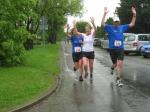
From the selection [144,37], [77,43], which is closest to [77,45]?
[77,43]

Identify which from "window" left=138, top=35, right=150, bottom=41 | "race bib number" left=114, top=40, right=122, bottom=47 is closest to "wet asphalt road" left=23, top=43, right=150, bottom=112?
"race bib number" left=114, top=40, right=122, bottom=47

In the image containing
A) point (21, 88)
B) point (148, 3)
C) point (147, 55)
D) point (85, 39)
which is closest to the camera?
point (21, 88)

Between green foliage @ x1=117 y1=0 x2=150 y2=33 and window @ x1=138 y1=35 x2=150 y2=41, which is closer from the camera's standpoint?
window @ x1=138 y1=35 x2=150 y2=41

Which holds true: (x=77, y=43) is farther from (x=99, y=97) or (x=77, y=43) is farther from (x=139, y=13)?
(x=139, y=13)

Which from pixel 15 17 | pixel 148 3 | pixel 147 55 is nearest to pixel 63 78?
pixel 15 17

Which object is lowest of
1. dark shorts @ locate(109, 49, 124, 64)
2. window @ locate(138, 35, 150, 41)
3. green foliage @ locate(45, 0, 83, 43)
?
window @ locate(138, 35, 150, 41)

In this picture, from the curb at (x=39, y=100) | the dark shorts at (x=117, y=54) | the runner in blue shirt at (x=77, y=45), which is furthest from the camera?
the runner in blue shirt at (x=77, y=45)

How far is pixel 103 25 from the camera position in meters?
15.4

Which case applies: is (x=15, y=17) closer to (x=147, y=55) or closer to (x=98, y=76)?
(x=98, y=76)

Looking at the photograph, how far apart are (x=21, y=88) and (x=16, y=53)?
7.91 meters

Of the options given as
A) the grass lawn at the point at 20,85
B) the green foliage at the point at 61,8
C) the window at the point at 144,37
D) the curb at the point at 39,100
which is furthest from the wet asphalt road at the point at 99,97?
the green foliage at the point at 61,8

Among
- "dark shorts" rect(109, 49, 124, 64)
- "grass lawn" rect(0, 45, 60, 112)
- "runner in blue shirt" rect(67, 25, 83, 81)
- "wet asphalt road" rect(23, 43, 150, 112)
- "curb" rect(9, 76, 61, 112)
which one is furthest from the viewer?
"runner in blue shirt" rect(67, 25, 83, 81)

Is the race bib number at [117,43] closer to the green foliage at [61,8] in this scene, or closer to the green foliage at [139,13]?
the green foliage at [61,8]

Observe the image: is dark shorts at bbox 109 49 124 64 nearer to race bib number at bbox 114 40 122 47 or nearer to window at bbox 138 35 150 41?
race bib number at bbox 114 40 122 47
